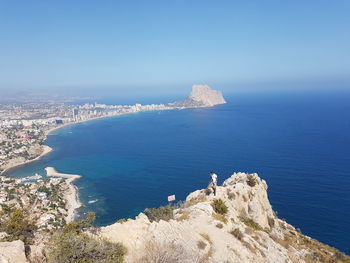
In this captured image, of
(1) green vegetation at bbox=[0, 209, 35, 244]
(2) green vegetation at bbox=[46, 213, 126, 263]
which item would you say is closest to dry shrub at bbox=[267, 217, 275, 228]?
(2) green vegetation at bbox=[46, 213, 126, 263]

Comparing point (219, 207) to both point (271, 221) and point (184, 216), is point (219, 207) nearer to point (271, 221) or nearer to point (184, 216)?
point (184, 216)

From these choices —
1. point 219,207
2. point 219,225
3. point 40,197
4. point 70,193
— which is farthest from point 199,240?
point 70,193

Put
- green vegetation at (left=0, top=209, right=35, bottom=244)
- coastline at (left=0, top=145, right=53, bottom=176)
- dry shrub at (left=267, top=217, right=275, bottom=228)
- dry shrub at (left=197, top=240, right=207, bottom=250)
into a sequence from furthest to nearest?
coastline at (left=0, top=145, right=53, bottom=176)
dry shrub at (left=267, top=217, right=275, bottom=228)
dry shrub at (left=197, top=240, right=207, bottom=250)
green vegetation at (left=0, top=209, right=35, bottom=244)

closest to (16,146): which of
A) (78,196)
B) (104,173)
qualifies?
(104,173)

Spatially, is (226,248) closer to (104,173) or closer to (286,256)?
(286,256)

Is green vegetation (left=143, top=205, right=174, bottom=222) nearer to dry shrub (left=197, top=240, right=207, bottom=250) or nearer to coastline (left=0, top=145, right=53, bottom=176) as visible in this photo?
dry shrub (left=197, top=240, right=207, bottom=250)
